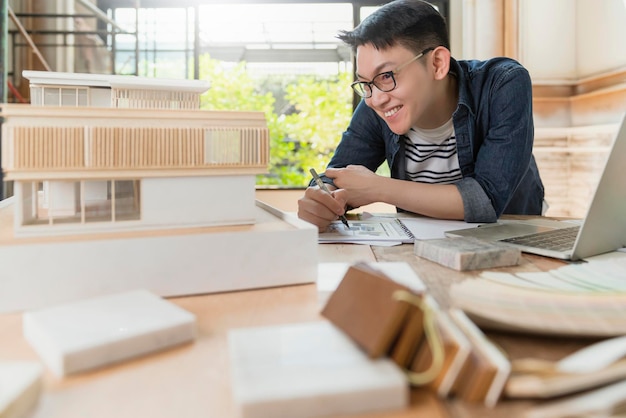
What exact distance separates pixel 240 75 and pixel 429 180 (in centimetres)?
252

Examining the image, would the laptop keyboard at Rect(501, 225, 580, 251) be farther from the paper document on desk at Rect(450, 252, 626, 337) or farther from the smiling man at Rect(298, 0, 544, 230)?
the paper document on desk at Rect(450, 252, 626, 337)

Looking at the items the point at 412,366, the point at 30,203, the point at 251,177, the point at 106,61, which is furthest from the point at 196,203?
the point at 106,61

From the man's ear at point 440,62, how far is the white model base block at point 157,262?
3.06 ft

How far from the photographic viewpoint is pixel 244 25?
370 centimetres

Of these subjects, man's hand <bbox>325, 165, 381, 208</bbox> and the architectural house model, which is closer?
the architectural house model

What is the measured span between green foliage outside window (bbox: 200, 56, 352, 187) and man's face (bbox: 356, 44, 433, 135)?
2.31 metres

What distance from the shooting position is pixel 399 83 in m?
1.32

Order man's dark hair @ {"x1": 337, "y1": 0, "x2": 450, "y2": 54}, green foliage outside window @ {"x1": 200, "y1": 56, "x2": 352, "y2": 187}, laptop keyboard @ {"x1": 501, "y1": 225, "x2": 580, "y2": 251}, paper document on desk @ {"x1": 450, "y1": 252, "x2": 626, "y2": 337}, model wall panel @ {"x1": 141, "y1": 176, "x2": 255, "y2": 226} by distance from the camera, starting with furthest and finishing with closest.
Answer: green foliage outside window @ {"x1": 200, "y1": 56, "x2": 352, "y2": 187} → man's dark hair @ {"x1": 337, "y1": 0, "x2": 450, "y2": 54} → laptop keyboard @ {"x1": 501, "y1": 225, "x2": 580, "y2": 251} → model wall panel @ {"x1": 141, "y1": 176, "x2": 255, "y2": 226} → paper document on desk @ {"x1": 450, "y1": 252, "x2": 626, "y2": 337}

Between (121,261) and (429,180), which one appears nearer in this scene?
(121,261)

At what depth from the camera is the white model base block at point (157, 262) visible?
1.60 ft

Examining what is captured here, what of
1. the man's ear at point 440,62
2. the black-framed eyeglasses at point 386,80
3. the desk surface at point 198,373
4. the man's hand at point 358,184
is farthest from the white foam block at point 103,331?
the man's ear at point 440,62

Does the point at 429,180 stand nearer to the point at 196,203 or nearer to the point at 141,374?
the point at 196,203

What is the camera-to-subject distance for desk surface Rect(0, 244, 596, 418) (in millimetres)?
307

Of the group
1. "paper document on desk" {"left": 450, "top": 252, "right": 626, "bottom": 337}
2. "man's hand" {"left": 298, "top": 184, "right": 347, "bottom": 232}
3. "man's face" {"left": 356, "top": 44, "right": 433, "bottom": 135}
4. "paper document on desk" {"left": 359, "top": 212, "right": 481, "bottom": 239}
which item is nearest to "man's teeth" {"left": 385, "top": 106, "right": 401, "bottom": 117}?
"man's face" {"left": 356, "top": 44, "right": 433, "bottom": 135}
